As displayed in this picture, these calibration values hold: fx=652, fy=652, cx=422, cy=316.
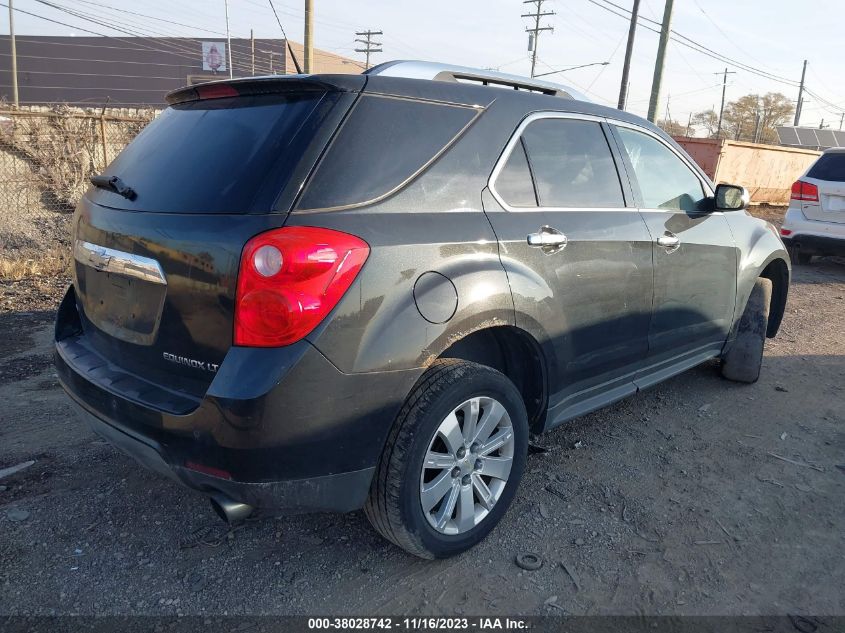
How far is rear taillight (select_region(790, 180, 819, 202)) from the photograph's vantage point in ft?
29.0

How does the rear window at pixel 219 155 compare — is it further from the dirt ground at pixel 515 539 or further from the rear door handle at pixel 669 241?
the rear door handle at pixel 669 241

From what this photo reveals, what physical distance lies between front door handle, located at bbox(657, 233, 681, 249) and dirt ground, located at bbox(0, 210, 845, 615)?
3.70ft

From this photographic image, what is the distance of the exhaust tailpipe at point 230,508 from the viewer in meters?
2.16

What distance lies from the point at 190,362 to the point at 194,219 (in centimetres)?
48

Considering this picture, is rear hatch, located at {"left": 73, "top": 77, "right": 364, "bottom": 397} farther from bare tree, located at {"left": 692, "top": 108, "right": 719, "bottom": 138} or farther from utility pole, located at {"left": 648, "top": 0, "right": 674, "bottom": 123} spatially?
bare tree, located at {"left": 692, "top": 108, "right": 719, "bottom": 138}

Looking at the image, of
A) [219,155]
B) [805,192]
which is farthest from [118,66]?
[219,155]

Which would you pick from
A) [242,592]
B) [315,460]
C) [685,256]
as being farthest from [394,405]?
[685,256]

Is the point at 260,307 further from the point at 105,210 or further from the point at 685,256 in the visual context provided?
the point at 685,256


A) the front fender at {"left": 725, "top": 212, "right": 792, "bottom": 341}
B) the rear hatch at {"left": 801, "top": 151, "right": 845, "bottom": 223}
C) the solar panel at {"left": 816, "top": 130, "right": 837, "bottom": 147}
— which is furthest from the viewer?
the solar panel at {"left": 816, "top": 130, "right": 837, "bottom": 147}

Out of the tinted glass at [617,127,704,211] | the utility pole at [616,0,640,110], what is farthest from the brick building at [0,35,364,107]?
the tinted glass at [617,127,704,211]

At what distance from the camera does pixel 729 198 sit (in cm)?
400

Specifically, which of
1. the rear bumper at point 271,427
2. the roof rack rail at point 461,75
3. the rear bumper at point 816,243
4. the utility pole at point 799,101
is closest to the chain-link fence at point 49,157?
the roof rack rail at point 461,75

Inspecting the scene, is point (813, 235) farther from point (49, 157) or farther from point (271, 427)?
point (49, 157)

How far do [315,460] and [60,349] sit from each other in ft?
4.50
